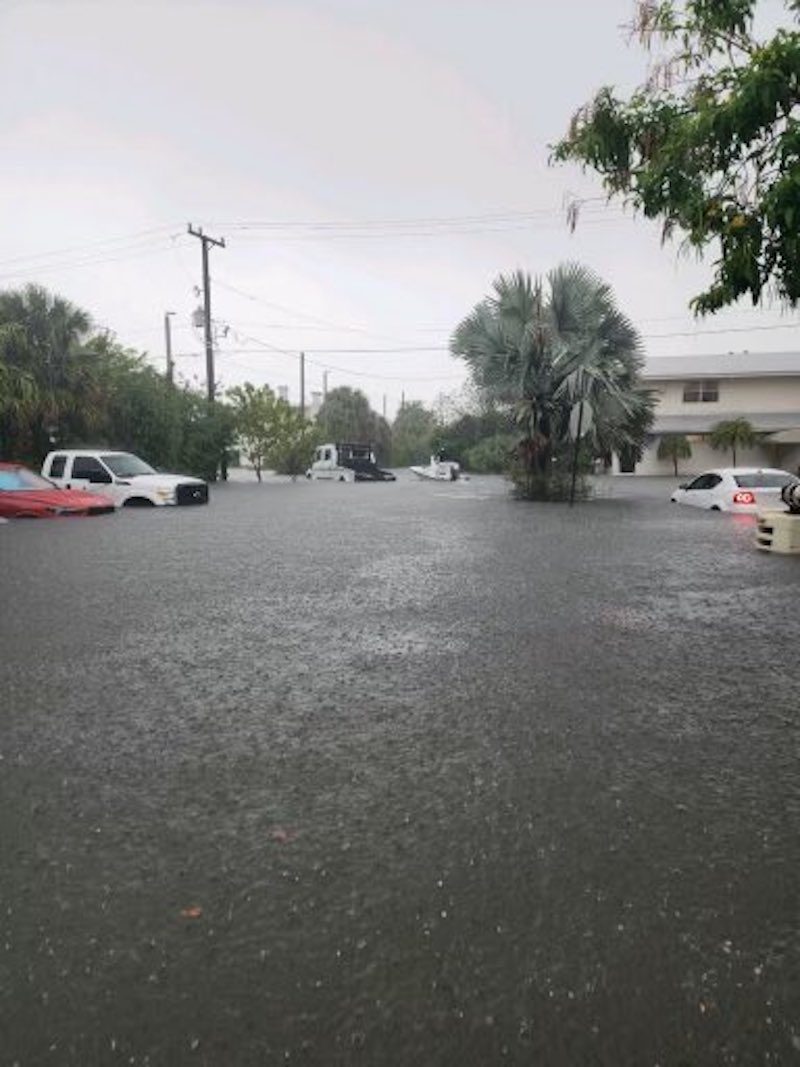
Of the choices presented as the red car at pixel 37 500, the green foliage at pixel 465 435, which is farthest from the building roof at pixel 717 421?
the red car at pixel 37 500

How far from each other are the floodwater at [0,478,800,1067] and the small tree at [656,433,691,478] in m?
38.2

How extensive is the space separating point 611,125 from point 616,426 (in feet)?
48.4

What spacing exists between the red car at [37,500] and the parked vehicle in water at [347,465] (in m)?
28.6

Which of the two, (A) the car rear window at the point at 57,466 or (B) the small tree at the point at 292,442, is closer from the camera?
(A) the car rear window at the point at 57,466

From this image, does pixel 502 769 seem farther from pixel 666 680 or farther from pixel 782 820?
pixel 666 680

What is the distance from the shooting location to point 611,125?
860 centimetres

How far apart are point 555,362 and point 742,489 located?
6.40 meters

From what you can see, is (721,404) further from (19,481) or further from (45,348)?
(19,481)

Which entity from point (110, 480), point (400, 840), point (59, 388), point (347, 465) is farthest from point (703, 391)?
point (400, 840)

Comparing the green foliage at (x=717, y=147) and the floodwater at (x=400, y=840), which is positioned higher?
the green foliage at (x=717, y=147)

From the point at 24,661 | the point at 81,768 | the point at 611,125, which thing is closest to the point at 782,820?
the point at 81,768

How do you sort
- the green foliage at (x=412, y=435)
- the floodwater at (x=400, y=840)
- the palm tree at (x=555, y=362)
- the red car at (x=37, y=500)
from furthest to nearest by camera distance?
1. the green foliage at (x=412, y=435)
2. the palm tree at (x=555, y=362)
3. the red car at (x=37, y=500)
4. the floodwater at (x=400, y=840)

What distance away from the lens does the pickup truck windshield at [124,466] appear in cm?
2081

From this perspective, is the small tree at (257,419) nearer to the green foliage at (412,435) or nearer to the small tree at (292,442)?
the small tree at (292,442)
